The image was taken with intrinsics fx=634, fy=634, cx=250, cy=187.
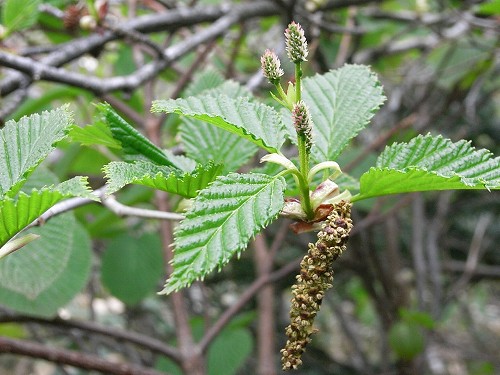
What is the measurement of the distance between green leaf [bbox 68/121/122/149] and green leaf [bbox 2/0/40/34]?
0.43 meters

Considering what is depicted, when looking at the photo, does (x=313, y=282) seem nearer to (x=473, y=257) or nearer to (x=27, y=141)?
(x=27, y=141)

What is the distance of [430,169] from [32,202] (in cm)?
32

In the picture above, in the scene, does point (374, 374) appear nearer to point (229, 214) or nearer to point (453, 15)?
point (453, 15)

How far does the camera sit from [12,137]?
1.77ft

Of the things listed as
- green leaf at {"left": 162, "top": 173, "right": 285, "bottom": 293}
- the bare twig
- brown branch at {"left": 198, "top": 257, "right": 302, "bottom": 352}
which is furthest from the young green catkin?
the bare twig

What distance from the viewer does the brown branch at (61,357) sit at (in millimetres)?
937

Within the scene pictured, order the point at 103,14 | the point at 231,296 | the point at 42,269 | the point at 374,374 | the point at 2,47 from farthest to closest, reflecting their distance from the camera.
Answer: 1. the point at 231,296
2. the point at 374,374
3. the point at 103,14
4. the point at 2,47
5. the point at 42,269

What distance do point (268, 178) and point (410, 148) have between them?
133mm

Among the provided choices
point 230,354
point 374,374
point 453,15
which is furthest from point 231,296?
point 453,15

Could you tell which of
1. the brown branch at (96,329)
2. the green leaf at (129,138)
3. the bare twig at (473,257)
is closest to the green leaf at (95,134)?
the green leaf at (129,138)

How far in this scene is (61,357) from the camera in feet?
3.23

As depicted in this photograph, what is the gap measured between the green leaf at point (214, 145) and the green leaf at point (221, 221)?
0.54 feet

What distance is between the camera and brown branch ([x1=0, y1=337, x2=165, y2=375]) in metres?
0.94

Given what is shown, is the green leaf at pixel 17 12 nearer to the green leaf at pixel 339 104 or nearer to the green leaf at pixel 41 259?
the green leaf at pixel 41 259
